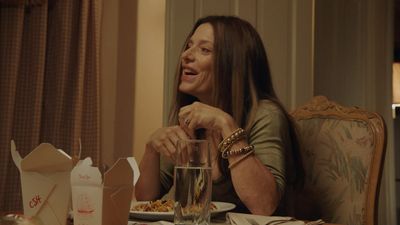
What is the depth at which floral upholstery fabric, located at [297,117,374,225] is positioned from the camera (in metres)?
1.28

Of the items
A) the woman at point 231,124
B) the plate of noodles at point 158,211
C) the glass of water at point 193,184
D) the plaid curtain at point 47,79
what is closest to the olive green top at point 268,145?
the woman at point 231,124

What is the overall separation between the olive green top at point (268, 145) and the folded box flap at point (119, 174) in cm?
50

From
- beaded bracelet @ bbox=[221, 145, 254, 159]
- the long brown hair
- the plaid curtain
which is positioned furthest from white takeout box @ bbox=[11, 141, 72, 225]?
the plaid curtain

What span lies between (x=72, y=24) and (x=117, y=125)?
0.65m

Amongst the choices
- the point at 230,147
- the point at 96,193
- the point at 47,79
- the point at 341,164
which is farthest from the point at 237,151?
the point at 47,79

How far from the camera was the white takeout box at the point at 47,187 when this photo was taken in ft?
2.37

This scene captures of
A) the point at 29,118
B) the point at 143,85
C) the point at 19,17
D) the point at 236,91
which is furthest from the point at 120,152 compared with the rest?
the point at 236,91

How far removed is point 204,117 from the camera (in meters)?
1.19

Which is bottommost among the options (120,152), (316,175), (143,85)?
(120,152)

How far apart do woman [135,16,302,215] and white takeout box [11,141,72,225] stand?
18.9 inches

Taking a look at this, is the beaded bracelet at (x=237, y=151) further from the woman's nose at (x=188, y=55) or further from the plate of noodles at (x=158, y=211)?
the woman's nose at (x=188, y=55)

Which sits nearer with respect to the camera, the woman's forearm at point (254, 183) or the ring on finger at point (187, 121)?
the woman's forearm at point (254, 183)

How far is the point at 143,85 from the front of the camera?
9.11 ft

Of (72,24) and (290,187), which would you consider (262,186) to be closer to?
(290,187)
